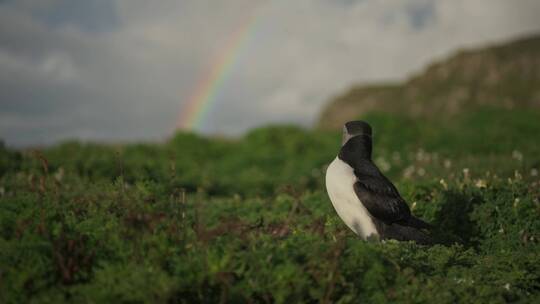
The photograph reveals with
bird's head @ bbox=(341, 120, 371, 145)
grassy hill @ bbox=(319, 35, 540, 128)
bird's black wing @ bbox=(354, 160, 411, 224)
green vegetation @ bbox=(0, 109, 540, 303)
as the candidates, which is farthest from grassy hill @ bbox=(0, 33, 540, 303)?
grassy hill @ bbox=(319, 35, 540, 128)

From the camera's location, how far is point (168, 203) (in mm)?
5500

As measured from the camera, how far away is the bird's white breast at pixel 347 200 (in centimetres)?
690

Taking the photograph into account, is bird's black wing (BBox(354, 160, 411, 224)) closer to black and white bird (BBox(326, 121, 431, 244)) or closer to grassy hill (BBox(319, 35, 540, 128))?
black and white bird (BBox(326, 121, 431, 244))

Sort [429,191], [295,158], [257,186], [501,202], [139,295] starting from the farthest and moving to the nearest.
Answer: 1. [295,158]
2. [257,186]
3. [429,191]
4. [501,202]
5. [139,295]

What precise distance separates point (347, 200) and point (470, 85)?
8082 cm

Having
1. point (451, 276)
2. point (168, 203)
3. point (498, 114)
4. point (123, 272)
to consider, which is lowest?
point (451, 276)

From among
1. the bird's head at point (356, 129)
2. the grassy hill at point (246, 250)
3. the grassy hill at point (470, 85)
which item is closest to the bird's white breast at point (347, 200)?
the grassy hill at point (246, 250)

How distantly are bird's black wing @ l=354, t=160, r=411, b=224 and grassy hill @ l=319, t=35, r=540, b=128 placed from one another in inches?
2568

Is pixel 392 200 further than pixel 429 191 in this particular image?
No

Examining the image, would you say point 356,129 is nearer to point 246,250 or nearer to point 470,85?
point 246,250

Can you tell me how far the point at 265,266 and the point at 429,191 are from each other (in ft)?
17.6

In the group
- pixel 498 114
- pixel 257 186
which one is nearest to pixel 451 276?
pixel 257 186

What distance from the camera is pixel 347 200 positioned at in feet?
22.9

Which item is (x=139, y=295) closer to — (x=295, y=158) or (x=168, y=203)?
(x=168, y=203)
